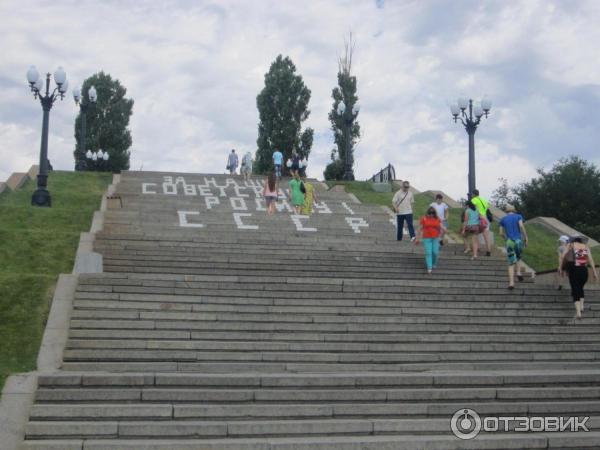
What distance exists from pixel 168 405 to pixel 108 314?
3282mm

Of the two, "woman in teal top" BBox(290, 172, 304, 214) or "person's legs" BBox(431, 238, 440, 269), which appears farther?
"woman in teal top" BBox(290, 172, 304, 214)

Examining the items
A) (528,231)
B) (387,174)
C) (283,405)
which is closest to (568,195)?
(387,174)

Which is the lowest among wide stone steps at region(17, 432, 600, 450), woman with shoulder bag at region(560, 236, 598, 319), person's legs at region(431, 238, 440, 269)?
wide stone steps at region(17, 432, 600, 450)

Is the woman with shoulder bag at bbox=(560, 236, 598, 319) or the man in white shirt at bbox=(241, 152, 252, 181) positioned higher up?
the man in white shirt at bbox=(241, 152, 252, 181)

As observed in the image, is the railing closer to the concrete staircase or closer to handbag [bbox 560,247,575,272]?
the concrete staircase

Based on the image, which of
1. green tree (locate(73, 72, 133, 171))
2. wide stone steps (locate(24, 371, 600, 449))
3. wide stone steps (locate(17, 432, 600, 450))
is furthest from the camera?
green tree (locate(73, 72, 133, 171))

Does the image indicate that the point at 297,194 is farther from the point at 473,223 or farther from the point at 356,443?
the point at 356,443

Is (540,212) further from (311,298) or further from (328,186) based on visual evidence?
(311,298)

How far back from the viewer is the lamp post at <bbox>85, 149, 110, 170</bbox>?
160 ft

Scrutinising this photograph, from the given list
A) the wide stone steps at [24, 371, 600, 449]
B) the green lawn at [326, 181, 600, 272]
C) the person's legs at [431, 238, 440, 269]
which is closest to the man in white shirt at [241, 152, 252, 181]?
the green lawn at [326, 181, 600, 272]

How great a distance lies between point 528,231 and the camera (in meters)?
24.3

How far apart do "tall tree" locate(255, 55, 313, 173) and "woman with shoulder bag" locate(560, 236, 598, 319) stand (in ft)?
108

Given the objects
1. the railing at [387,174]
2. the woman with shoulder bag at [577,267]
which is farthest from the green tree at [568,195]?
the woman with shoulder bag at [577,267]

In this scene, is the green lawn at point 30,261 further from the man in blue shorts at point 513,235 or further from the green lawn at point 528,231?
the green lawn at point 528,231
